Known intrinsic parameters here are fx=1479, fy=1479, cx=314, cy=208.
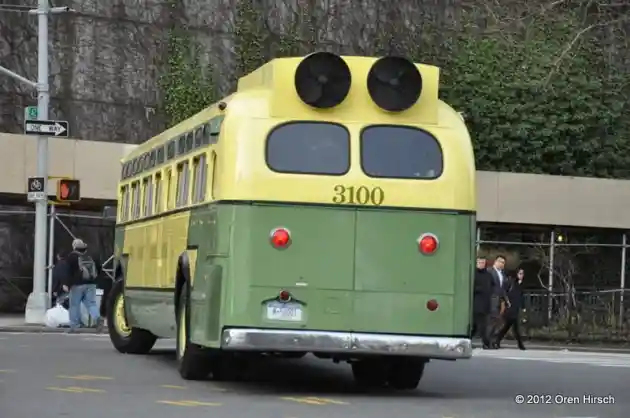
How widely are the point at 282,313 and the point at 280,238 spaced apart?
0.74 metres

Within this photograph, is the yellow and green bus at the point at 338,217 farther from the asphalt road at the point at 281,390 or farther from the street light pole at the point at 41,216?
the street light pole at the point at 41,216

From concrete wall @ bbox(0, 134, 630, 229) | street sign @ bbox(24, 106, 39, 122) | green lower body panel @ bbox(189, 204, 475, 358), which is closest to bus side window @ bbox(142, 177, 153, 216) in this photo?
green lower body panel @ bbox(189, 204, 475, 358)

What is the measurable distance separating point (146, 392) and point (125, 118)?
26252mm

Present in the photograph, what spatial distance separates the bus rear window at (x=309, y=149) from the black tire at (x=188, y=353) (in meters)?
2.20

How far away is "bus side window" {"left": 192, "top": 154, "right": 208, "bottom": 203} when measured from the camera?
1566cm

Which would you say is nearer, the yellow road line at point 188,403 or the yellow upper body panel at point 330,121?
the yellow road line at point 188,403

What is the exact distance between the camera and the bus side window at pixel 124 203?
71.3ft

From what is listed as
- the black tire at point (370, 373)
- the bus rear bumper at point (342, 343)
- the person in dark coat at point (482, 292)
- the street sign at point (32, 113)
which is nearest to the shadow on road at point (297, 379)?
the black tire at point (370, 373)

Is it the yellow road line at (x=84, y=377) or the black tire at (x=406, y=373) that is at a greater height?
the black tire at (x=406, y=373)

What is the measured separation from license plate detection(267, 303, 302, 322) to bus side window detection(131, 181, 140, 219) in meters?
6.18

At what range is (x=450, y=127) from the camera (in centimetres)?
1520

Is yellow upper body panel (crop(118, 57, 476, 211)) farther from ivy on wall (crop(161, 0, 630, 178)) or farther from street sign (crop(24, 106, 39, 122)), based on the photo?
ivy on wall (crop(161, 0, 630, 178))

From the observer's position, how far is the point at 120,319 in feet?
72.3

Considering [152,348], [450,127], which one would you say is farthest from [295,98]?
[152,348]
